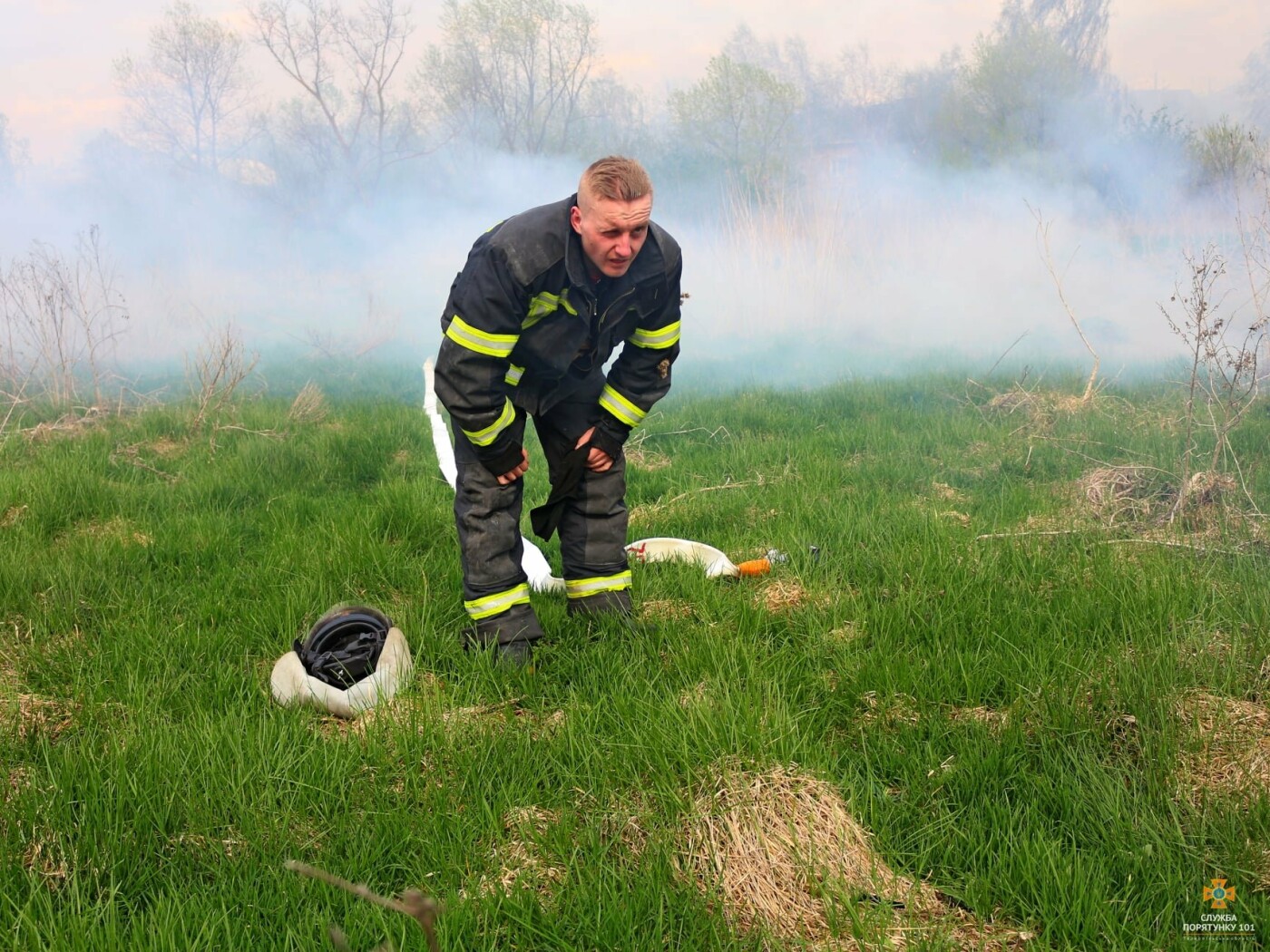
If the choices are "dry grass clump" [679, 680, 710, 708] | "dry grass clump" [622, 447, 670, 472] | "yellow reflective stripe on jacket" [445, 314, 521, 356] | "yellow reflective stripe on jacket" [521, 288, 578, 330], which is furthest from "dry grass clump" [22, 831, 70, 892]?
"dry grass clump" [622, 447, 670, 472]

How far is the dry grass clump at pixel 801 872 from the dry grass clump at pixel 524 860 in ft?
1.12

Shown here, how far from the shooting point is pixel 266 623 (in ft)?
12.2

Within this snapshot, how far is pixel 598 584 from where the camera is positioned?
3783 millimetres

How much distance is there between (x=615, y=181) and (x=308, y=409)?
5.65 metres

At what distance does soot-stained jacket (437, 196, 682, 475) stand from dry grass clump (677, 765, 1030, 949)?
5.52 feet

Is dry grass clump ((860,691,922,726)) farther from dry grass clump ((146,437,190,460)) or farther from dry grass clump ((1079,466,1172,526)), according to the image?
dry grass clump ((146,437,190,460))

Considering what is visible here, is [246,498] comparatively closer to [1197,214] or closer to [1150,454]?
[1150,454]

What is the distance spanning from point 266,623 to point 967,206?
1354cm

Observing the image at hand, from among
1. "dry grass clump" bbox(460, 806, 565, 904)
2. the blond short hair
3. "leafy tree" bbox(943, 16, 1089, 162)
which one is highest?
"leafy tree" bbox(943, 16, 1089, 162)

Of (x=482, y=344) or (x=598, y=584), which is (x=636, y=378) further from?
(x=598, y=584)

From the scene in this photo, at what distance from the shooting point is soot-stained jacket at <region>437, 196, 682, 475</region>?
3268 millimetres

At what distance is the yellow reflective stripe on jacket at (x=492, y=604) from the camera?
351cm

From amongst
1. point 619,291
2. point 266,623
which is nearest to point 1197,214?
point 619,291
